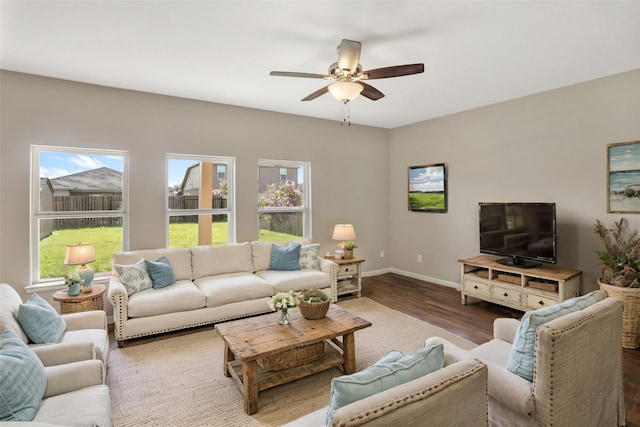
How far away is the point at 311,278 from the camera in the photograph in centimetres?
426

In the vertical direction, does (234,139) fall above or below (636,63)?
below

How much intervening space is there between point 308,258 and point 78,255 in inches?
105

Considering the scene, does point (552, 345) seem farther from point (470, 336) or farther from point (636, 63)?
point (636, 63)

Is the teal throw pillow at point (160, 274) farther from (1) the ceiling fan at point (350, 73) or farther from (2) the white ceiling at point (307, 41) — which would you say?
(1) the ceiling fan at point (350, 73)

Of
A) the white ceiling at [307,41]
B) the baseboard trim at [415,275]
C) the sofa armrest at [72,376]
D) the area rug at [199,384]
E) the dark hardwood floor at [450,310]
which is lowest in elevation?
the area rug at [199,384]

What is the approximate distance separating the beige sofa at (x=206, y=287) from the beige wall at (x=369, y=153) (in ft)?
1.63

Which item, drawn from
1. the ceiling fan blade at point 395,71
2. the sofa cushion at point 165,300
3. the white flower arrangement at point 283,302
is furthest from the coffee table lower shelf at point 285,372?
the ceiling fan blade at point 395,71

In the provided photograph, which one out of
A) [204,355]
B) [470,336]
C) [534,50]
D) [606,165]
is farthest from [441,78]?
[204,355]

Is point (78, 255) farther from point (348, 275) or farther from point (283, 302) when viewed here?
point (348, 275)

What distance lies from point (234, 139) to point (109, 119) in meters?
1.54

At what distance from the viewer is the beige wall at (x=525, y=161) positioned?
143 inches

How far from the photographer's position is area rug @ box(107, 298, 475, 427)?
2.22 metres

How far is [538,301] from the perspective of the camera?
3725 mm

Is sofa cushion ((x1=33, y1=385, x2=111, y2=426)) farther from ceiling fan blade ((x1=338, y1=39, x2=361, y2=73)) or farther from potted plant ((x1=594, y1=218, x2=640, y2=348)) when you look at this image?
potted plant ((x1=594, y1=218, x2=640, y2=348))
